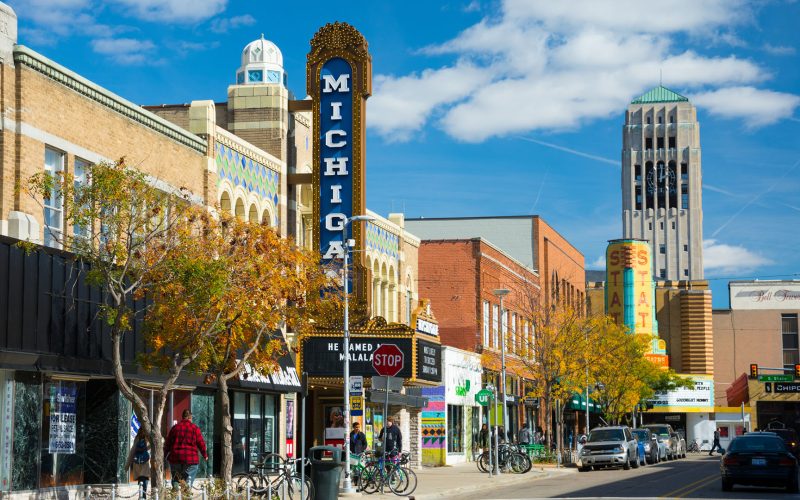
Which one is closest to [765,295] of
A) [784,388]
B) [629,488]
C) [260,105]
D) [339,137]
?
[784,388]

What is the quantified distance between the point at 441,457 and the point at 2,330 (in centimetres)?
3084

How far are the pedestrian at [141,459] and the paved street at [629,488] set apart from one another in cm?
871

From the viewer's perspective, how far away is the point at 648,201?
169375mm

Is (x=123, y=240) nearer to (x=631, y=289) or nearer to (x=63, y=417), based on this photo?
(x=63, y=417)

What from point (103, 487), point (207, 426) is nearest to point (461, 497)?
point (207, 426)

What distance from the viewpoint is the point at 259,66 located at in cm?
3950

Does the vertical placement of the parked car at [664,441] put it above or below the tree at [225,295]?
below

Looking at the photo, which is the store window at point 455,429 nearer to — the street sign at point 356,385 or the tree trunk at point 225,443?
the street sign at point 356,385

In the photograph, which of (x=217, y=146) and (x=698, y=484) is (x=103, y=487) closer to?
(x=217, y=146)

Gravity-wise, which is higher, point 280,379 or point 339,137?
point 339,137

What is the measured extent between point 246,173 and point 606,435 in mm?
20634

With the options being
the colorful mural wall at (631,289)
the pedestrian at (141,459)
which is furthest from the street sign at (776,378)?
the pedestrian at (141,459)

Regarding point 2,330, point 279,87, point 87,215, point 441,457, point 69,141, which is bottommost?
point 441,457

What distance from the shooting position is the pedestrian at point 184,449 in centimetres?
2325
